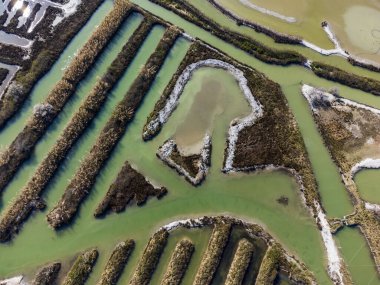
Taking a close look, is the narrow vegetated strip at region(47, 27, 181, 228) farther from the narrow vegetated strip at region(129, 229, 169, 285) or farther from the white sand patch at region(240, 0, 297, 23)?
the white sand patch at region(240, 0, 297, 23)

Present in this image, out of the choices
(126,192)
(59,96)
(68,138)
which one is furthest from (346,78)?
(59,96)

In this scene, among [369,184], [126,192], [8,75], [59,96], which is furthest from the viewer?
[8,75]

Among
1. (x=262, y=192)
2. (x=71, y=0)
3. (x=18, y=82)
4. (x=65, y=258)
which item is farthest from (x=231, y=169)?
(x=71, y=0)

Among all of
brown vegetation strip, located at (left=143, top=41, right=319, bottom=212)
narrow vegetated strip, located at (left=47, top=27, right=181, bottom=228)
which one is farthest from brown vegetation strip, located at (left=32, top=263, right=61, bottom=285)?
brown vegetation strip, located at (left=143, top=41, right=319, bottom=212)

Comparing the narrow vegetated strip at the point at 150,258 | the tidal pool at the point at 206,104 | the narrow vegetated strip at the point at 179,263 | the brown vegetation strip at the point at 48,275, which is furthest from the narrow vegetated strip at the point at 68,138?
the narrow vegetated strip at the point at 179,263

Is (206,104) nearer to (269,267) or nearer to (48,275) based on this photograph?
(269,267)

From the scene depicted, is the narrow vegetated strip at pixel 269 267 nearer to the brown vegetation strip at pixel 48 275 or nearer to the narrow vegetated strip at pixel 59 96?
the brown vegetation strip at pixel 48 275
